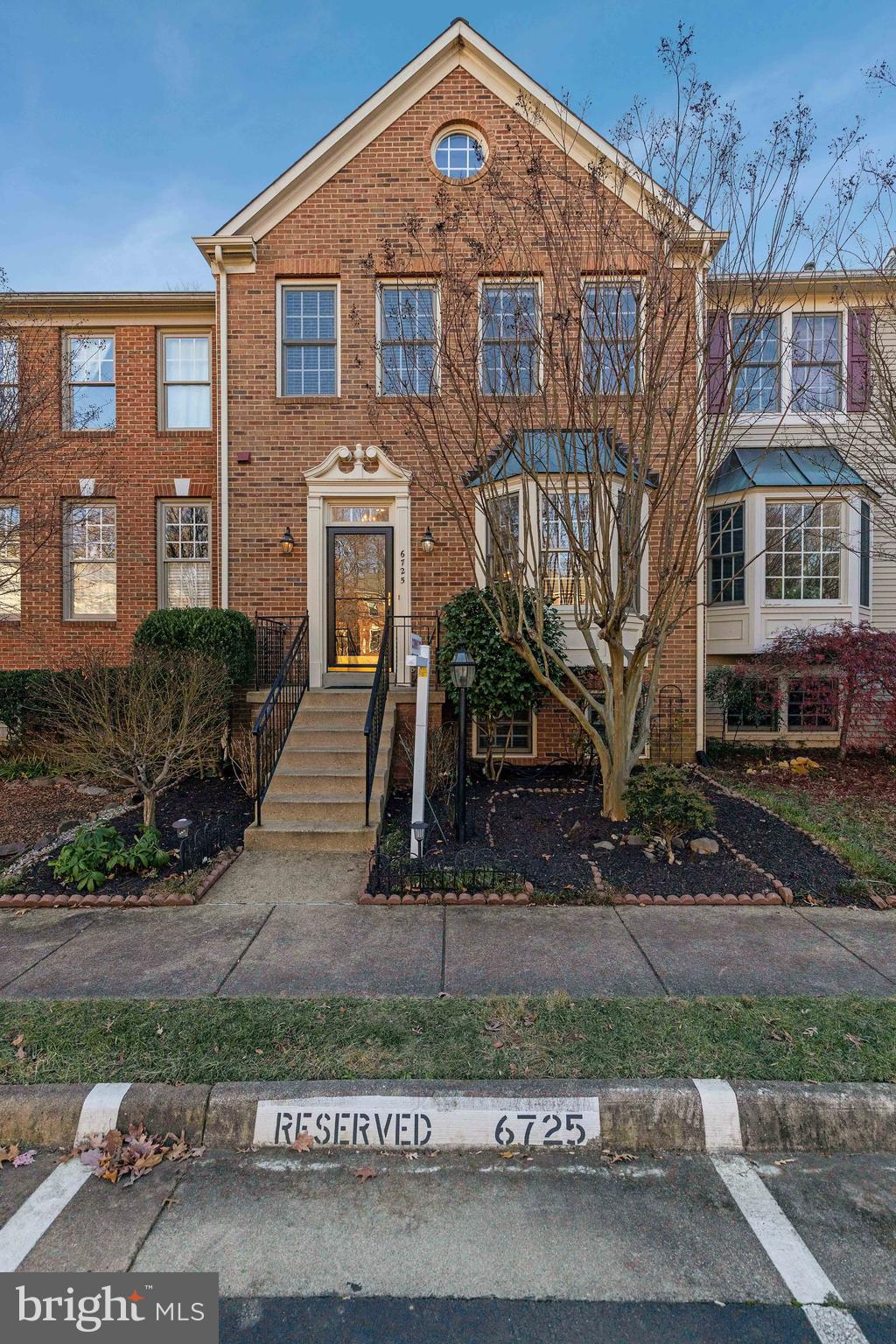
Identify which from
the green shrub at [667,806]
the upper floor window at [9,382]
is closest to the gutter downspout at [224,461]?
the upper floor window at [9,382]

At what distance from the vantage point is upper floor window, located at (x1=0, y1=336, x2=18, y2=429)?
7625mm

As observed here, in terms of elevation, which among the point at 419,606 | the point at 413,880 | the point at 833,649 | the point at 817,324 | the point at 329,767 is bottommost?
the point at 413,880

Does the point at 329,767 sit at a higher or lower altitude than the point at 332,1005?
higher

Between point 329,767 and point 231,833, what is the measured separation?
118cm

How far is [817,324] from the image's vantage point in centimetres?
1118

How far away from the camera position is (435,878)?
5.32 meters

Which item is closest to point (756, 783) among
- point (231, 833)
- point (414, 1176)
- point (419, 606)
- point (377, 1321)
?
point (419, 606)

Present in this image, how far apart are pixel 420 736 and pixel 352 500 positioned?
4.88 m

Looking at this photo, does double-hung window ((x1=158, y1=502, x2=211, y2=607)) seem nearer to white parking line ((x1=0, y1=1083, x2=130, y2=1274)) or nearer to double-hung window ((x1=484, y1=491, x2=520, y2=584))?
double-hung window ((x1=484, y1=491, x2=520, y2=584))

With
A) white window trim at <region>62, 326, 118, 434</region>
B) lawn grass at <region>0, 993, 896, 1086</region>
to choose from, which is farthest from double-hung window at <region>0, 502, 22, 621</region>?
lawn grass at <region>0, 993, 896, 1086</region>

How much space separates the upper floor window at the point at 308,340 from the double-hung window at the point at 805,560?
709cm

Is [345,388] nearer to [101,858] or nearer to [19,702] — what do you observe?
[19,702]

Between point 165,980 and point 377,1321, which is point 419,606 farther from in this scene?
point 377,1321

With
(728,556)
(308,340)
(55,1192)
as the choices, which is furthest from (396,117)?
(55,1192)
